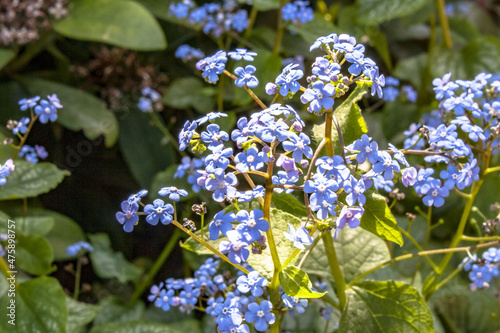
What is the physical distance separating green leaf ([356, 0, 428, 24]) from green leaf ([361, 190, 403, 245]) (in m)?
1.18

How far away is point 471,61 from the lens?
2.17m

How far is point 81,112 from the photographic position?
1.98m

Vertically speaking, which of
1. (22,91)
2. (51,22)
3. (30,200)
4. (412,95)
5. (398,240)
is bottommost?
(30,200)

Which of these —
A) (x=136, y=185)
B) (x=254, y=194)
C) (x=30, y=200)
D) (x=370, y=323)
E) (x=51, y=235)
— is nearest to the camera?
(x=254, y=194)

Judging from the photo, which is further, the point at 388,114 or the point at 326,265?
the point at 388,114

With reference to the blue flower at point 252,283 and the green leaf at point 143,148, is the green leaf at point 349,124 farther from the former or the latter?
the green leaf at point 143,148

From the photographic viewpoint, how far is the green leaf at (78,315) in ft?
4.72

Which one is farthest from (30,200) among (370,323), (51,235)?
(370,323)

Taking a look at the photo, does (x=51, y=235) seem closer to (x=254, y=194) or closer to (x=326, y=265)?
(x=326, y=265)

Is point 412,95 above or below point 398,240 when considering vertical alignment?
below

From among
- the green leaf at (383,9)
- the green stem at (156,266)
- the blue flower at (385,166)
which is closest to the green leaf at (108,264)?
the green stem at (156,266)

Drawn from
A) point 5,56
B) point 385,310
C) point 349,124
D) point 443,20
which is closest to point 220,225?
point 349,124

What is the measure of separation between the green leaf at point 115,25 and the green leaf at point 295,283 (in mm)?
1170

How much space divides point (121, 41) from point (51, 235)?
689 millimetres
